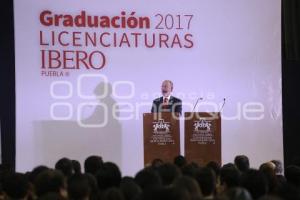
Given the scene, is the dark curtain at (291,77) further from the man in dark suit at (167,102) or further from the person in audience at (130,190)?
the person in audience at (130,190)

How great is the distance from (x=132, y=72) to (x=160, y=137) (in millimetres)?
949

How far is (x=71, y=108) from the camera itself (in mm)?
7070

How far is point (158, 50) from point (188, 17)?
0.60 metres

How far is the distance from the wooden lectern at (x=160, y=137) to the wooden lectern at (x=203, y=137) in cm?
17

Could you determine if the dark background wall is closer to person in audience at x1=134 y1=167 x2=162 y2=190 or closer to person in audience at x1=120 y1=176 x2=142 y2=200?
person in audience at x1=134 y1=167 x2=162 y2=190

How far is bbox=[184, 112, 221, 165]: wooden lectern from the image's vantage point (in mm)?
6945

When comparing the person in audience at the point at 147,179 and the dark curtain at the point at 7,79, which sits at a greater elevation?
the dark curtain at the point at 7,79

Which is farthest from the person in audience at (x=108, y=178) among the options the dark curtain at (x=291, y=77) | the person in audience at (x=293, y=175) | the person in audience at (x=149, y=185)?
the dark curtain at (x=291, y=77)

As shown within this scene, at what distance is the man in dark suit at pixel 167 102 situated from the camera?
7180mm

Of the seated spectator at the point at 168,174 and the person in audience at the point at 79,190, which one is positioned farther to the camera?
the seated spectator at the point at 168,174

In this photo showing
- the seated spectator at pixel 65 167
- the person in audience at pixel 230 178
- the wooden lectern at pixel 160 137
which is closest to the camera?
the person in audience at pixel 230 178

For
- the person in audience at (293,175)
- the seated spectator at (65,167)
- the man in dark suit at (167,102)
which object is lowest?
the person in audience at (293,175)

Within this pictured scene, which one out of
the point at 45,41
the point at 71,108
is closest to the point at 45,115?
the point at 71,108

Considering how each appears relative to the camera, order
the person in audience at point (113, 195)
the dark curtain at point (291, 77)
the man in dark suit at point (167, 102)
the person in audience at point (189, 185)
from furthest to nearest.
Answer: the dark curtain at point (291, 77) < the man in dark suit at point (167, 102) < the person in audience at point (189, 185) < the person in audience at point (113, 195)
